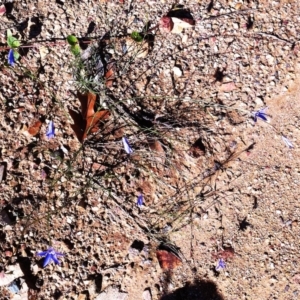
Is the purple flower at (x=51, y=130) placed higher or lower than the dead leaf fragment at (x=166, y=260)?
higher

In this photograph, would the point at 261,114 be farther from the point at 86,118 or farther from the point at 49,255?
the point at 49,255

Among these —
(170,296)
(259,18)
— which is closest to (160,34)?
(259,18)

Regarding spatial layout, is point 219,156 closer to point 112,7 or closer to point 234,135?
point 234,135

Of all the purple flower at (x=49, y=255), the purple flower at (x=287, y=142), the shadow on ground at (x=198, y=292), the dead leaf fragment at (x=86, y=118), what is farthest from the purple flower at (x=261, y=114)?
the purple flower at (x=49, y=255)

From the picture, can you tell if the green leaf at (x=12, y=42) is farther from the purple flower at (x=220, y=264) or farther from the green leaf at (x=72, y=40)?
the purple flower at (x=220, y=264)

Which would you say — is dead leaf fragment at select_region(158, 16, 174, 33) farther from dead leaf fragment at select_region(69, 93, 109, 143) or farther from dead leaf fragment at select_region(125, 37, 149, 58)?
dead leaf fragment at select_region(69, 93, 109, 143)

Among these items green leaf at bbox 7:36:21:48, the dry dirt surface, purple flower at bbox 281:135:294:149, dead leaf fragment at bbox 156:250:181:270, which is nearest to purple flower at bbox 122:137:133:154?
the dry dirt surface
